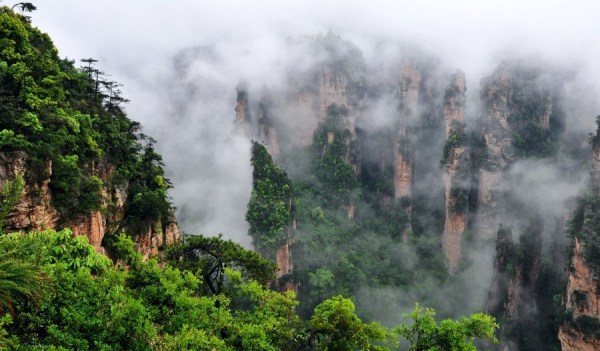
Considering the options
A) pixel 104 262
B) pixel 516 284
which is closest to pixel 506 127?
pixel 516 284

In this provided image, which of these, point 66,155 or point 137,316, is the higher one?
point 66,155

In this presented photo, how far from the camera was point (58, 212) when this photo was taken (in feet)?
59.3

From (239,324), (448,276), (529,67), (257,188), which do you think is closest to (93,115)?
(239,324)

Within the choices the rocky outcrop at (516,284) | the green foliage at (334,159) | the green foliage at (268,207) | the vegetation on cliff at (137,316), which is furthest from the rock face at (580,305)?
the green foliage at (334,159)

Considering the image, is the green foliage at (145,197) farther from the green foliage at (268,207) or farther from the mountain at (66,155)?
the green foliage at (268,207)

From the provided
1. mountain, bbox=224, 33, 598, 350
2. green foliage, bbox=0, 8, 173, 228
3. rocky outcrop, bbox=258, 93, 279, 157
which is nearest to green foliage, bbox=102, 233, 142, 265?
green foliage, bbox=0, 8, 173, 228

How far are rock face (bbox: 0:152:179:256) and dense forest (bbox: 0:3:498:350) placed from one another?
0.06 m

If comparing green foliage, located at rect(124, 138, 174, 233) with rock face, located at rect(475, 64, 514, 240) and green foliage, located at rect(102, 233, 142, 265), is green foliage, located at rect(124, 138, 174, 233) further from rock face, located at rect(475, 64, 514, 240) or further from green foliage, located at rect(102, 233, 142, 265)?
rock face, located at rect(475, 64, 514, 240)

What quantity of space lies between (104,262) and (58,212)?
6.34 metres

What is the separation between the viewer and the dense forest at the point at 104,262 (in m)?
10.7

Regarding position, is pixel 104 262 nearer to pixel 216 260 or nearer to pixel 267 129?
pixel 216 260

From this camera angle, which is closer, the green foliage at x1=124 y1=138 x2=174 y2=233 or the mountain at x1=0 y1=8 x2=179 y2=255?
the mountain at x1=0 y1=8 x2=179 y2=255

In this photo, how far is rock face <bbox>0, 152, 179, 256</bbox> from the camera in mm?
16203

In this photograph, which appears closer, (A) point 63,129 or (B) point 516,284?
(A) point 63,129
